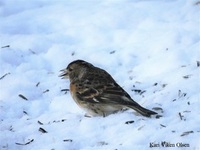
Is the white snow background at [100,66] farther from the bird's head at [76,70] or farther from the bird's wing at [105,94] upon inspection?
the bird's head at [76,70]

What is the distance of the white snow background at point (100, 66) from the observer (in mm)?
6590

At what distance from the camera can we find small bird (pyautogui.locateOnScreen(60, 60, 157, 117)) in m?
7.22

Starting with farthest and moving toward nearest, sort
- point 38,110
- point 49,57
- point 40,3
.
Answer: point 40,3 → point 49,57 → point 38,110

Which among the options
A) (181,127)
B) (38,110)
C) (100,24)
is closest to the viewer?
(181,127)

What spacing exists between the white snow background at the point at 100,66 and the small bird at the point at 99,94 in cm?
14

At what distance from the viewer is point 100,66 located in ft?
A: 31.0

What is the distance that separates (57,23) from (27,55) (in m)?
1.29

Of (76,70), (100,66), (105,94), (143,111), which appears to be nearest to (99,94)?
(105,94)

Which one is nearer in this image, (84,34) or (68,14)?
(84,34)

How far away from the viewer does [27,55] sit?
9812 mm

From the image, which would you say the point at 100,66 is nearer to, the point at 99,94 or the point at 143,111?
the point at 99,94

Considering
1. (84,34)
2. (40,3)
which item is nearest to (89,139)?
(84,34)

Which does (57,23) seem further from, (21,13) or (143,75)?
(143,75)

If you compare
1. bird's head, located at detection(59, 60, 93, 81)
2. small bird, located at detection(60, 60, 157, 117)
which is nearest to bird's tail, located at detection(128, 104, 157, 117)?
small bird, located at detection(60, 60, 157, 117)
